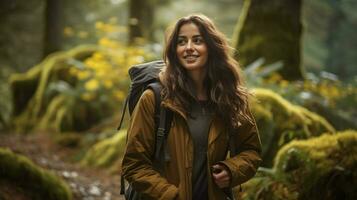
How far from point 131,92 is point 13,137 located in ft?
30.5

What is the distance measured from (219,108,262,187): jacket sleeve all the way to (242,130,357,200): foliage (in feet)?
4.66

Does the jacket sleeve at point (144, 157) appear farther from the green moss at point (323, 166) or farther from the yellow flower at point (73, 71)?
the yellow flower at point (73, 71)

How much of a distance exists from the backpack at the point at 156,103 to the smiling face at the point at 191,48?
0.24 meters

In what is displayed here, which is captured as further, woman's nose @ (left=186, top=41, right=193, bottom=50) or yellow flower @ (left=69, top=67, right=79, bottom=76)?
yellow flower @ (left=69, top=67, right=79, bottom=76)

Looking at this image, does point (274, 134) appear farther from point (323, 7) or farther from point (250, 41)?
point (323, 7)

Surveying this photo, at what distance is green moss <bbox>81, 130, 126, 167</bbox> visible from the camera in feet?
30.1

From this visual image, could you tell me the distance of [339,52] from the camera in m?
24.4

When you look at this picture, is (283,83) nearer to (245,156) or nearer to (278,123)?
(278,123)

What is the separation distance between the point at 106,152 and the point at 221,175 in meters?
6.36

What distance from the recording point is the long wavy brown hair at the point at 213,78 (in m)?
3.51

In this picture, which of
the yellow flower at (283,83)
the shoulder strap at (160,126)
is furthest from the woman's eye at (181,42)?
the yellow flower at (283,83)

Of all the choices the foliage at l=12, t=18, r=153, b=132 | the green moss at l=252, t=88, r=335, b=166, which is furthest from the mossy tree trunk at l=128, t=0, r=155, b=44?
the green moss at l=252, t=88, r=335, b=166

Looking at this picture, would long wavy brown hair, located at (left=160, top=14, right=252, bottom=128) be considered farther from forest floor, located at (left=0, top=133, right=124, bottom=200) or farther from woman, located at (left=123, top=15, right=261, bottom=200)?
forest floor, located at (left=0, top=133, right=124, bottom=200)

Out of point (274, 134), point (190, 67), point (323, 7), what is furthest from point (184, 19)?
point (323, 7)
